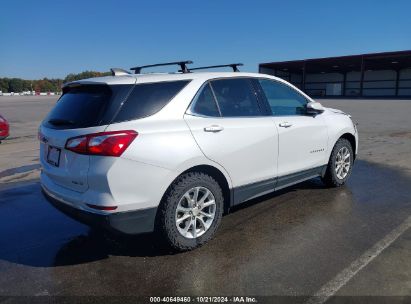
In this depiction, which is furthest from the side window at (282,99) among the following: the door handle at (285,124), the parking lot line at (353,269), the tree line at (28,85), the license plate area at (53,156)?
the tree line at (28,85)

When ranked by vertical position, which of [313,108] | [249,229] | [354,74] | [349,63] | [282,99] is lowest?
[249,229]

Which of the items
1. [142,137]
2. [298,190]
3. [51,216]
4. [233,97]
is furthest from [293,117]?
[51,216]

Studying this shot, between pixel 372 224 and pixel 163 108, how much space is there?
272 centimetres

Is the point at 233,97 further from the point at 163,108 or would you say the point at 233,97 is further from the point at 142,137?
the point at 142,137

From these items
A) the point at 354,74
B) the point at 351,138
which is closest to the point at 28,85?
the point at 354,74

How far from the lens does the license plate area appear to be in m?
3.63

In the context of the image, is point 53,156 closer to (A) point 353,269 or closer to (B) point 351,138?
(A) point 353,269

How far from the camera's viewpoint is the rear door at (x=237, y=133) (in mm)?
3830

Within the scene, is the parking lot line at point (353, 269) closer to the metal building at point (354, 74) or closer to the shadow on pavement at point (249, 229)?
the shadow on pavement at point (249, 229)

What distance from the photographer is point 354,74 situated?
68.2 metres

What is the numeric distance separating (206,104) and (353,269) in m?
2.07

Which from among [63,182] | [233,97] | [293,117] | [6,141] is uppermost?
[233,97]

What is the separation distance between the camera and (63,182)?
3594mm

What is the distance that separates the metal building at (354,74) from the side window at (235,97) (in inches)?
2148
